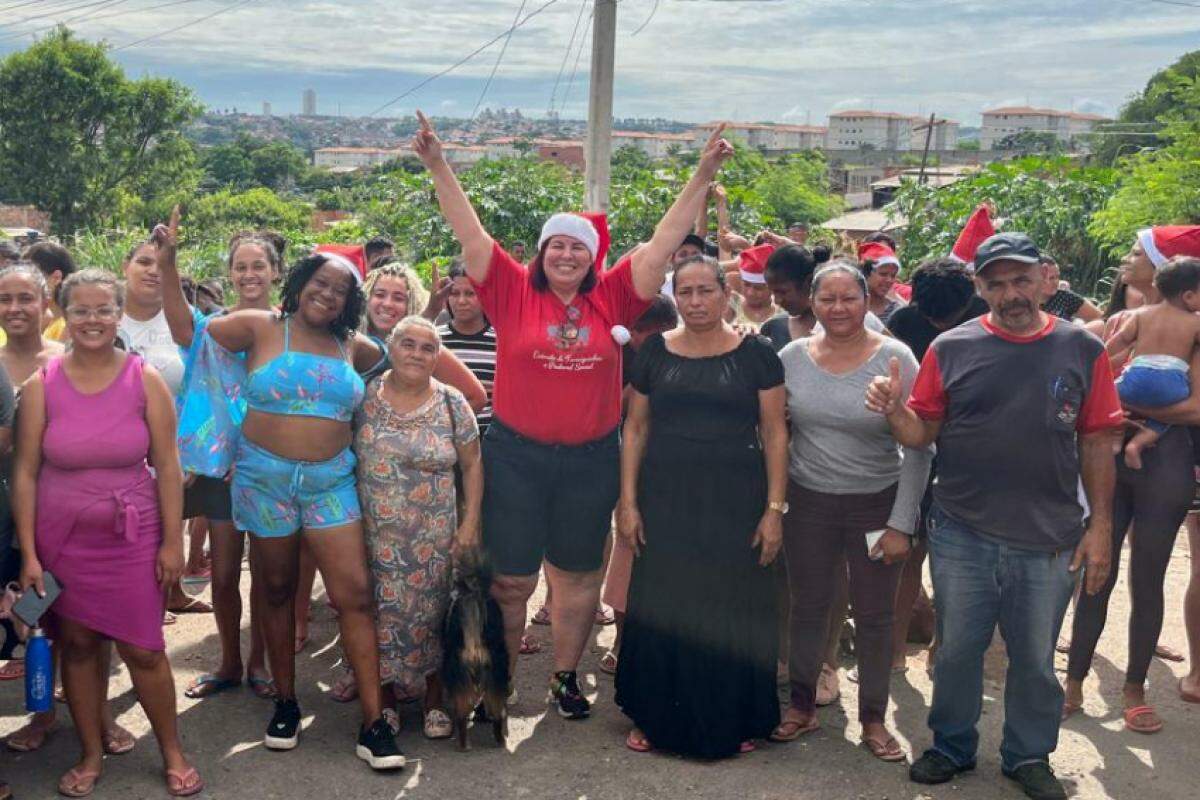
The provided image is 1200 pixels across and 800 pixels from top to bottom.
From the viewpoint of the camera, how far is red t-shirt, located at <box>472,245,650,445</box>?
166 inches

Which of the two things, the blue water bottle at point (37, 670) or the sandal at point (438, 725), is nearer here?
the blue water bottle at point (37, 670)

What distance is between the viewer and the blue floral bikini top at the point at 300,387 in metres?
3.98

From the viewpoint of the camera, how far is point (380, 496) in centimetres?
410

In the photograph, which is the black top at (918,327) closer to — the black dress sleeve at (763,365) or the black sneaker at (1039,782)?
the black dress sleeve at (763,365)

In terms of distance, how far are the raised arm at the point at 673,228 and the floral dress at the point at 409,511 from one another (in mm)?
871

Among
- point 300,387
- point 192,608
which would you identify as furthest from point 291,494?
point 192,608

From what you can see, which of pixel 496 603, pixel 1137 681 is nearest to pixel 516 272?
pixel 496 603

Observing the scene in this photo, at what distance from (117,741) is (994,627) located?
10.7ft

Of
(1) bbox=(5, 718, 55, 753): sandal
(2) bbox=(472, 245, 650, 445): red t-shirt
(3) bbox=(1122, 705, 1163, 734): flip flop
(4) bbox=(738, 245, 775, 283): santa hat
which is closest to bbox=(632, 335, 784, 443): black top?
(2) bbox=(472, 245, 650, 445): red t-shirt

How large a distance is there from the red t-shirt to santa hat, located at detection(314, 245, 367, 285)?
475 mm

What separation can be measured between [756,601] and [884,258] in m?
2.67

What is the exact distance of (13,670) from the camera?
470 cm

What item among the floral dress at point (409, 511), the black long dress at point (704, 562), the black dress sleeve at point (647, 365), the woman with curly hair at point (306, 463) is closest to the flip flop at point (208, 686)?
the woman with curly hair at point (306, 463)

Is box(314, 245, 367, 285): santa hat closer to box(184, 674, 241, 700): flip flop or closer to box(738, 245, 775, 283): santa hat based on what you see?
box(184, 674, 241, 700): flip flop
